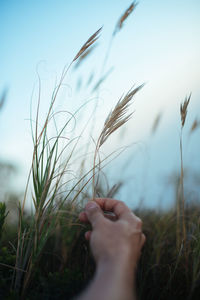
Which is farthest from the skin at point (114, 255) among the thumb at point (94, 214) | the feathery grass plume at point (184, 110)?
the feathery grass plume at point (184, 110)

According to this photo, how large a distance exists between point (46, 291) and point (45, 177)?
492 millimetres

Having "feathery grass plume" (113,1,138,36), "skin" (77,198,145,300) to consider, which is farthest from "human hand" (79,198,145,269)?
"feathery grass plume" (113,1,138,36)

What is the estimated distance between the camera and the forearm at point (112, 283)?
60 cm

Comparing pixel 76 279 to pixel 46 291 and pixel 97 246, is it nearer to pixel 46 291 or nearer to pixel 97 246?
pixel 46 291

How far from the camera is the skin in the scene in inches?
24.3

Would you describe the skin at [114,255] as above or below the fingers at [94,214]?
below

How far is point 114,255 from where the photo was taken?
697 mm

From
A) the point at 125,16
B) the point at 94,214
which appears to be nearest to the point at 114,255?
the point at 94,214

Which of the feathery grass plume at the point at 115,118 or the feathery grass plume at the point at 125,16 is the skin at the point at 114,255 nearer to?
the feathery grass plume at the point at 115,118

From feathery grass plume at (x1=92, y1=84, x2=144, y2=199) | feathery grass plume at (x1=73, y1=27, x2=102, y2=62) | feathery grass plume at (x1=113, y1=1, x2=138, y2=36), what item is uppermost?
feathery grass plume at (x1=113, y1=1, x2=138, y2=36)

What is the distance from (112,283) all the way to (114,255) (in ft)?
0.29

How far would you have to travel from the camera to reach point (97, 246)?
0.75m

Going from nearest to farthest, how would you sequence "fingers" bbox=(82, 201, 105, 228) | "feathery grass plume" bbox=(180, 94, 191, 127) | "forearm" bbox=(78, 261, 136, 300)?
"forearm" bbox=(78, 261, 136, 300), "fingers" bbox=(82, 201, 105, 228), "feathery grass plume" bbox=(180, 94, 191, 127)

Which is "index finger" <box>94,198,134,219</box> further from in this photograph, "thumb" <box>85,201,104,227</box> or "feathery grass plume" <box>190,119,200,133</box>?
"feathery grass plume" <box>190,119,200,133</box>
